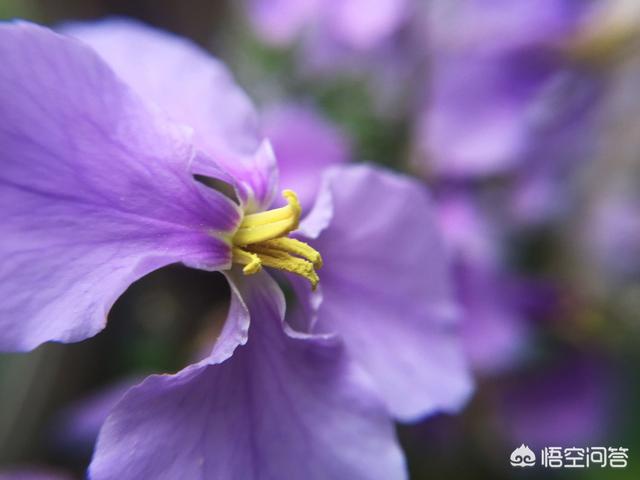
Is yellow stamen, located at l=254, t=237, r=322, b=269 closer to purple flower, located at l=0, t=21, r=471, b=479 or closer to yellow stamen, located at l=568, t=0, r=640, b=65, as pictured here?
purple flower, located at l=0, t=21, r=471, b=479

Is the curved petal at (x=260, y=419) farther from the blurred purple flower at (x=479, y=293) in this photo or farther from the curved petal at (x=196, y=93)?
the blurred purple flower at (x=479, y=293)

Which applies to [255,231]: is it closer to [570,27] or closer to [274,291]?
[274,291]

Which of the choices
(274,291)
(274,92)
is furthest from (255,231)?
(274,92)

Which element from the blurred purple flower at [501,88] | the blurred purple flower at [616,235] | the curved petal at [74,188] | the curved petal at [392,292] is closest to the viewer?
the curved petal at [74,188]

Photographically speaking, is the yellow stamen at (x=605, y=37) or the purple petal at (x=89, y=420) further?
the yellow stamen at (x=605, y=37)

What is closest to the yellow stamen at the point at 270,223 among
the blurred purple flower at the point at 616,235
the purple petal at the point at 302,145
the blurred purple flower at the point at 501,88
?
the purple petal at the point at 302,145

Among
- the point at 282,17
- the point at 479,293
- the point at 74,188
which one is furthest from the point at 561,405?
the point at 74,188
